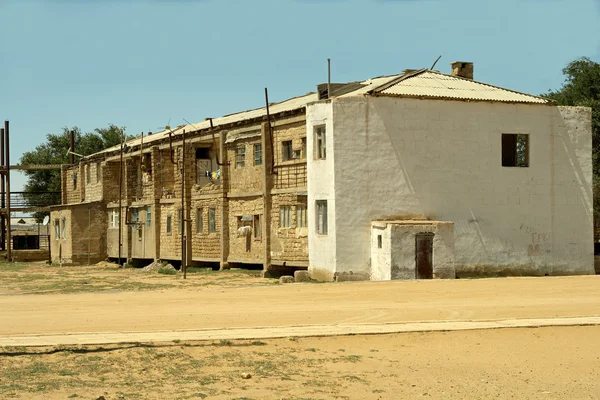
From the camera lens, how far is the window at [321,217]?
30.8 meters

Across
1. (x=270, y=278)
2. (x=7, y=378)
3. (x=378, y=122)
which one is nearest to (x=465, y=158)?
(x=378, y=122)

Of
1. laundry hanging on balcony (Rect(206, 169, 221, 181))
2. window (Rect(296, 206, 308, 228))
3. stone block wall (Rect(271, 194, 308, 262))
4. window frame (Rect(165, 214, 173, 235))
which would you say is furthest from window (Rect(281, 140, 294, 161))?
window frame (Rect(165, 214, 173, 235))

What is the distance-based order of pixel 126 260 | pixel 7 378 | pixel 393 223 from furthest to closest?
pixel 126 260, pixel 393 223, pixel 7 378

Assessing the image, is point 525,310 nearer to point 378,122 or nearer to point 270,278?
point 378,122

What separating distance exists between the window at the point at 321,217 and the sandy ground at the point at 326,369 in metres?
13.9

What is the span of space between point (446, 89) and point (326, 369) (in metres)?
19.6

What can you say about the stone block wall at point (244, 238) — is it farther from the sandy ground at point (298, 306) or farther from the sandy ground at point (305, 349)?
the sandy ground at point (305, 349)

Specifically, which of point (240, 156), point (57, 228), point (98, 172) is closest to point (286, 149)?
point (240, 156)

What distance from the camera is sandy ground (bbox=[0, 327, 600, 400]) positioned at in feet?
42.1

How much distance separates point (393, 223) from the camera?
94.6 feet

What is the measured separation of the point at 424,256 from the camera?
29.2 meters

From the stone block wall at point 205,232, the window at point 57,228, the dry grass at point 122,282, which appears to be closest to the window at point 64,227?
the window at point 57,228

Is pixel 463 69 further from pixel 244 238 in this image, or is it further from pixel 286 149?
pixel 244 238

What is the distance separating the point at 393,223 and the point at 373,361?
45.7 feet
